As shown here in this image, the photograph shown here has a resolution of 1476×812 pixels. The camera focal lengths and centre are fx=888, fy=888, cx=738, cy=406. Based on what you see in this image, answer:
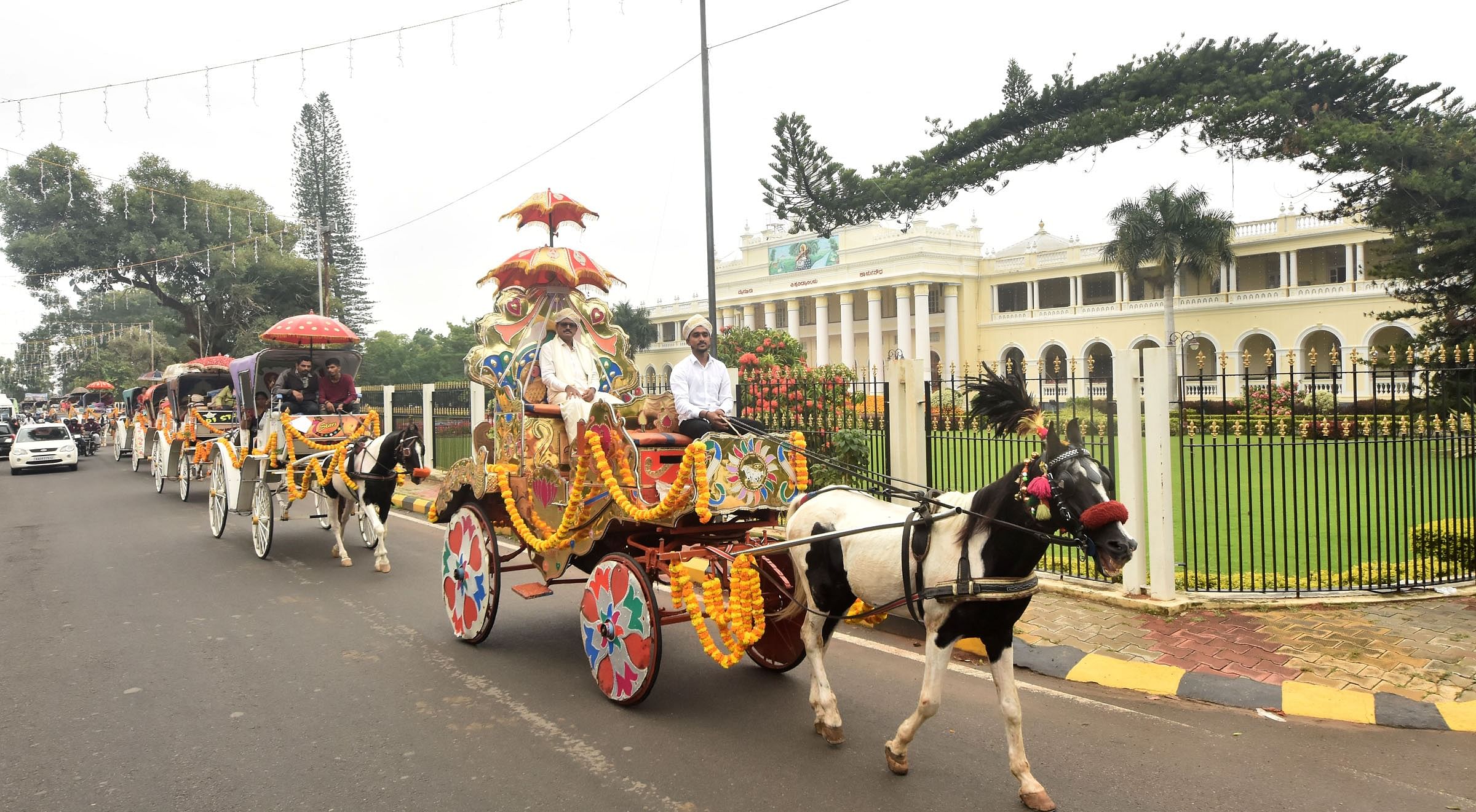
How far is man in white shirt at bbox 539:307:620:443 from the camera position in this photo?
5312mm

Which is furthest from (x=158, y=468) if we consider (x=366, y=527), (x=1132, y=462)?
(x=1132, y=462)

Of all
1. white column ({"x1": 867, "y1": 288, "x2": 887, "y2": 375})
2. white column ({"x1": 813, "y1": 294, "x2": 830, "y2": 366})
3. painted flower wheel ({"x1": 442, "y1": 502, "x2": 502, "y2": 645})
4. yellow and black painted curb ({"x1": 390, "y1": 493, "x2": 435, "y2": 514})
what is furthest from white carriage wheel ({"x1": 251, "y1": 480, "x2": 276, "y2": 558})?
white column ({"x1": 813, "y1": 294, "x2": 830, "y2": 366})

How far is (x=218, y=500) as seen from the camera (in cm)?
1073

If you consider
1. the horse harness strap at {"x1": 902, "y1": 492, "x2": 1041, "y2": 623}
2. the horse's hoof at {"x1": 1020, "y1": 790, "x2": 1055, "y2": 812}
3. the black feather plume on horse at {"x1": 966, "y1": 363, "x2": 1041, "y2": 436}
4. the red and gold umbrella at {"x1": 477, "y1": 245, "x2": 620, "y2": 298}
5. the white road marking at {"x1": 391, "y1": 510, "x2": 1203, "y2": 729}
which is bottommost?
the white road marking at {"x1": 391, "y1": 510, "x2": 1203, "y2": 729}

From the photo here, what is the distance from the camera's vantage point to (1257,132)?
2778cm

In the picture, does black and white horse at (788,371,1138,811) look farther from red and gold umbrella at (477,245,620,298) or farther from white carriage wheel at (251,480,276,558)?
white carriage wheel at (251,480,276,558)

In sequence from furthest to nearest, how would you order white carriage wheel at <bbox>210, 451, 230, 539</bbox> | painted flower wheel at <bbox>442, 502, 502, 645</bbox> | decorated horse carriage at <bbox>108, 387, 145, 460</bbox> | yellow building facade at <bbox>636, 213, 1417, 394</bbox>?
yellow building facade at <bbox>636, 213, 1417, 394</bbox>, decorated horse carriage at <bbox>108, 387, 145, 460</bbox>, white carriage wheel at <bbox>210, 451, 230, 539</bbox>, painted flower wheel at <bbox>442, 502, 502, 645</bbox>

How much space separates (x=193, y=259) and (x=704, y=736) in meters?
37.2

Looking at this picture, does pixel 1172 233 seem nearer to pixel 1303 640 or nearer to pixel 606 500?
pixel 1303 640

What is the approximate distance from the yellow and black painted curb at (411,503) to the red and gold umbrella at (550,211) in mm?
7528

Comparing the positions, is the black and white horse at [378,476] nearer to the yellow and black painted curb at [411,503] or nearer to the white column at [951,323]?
the yellow and black painted curb at [411,503]

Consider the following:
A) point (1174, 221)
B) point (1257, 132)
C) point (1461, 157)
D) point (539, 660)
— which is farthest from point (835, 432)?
point (1174, 221)

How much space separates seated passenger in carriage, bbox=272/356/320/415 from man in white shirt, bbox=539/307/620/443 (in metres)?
5.48

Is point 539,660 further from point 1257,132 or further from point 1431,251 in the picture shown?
point 1257,132
